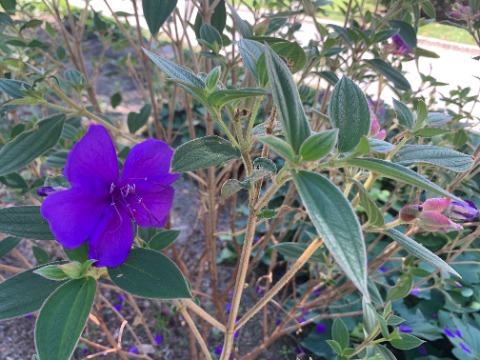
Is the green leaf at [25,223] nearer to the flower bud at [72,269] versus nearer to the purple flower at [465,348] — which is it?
the flower bud at [72,269]

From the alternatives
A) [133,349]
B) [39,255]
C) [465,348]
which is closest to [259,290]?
[133,349]

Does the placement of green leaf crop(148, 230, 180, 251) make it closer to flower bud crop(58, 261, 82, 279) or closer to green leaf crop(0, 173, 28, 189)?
flower bud crop(58, 261, 82, 279)

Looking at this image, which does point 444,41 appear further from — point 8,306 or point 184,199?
point 8,306

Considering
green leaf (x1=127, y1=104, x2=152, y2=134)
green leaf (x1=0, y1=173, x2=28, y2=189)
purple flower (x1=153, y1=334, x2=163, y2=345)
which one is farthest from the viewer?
purple flower (x1=153, y1=334, x2=163, y2=345)

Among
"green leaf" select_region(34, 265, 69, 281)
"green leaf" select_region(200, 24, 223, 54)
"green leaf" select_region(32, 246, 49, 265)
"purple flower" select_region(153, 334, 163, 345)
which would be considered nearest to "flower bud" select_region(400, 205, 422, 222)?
"green leaf" select_region(34, 265, 69, 281)

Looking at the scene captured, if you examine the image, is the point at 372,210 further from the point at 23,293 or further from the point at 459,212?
the point at 23,293

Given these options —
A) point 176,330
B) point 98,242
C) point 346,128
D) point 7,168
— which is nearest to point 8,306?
point 98,242
